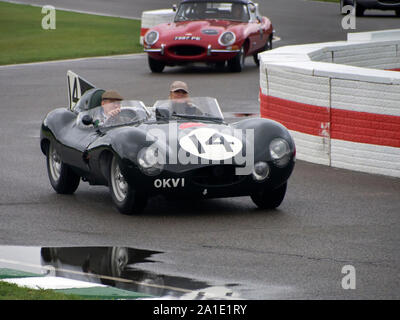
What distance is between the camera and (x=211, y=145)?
31.4 ft

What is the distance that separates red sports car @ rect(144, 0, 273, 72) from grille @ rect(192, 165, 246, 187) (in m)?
13.1

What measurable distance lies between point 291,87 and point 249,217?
408cm

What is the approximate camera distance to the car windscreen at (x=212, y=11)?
23.8 metres

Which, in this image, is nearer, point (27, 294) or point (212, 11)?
point (27, 294)

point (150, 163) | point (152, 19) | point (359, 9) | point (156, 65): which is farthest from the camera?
point (359, 9)

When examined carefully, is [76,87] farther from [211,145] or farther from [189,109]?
[211,145]

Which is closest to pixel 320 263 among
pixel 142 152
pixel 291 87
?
pixel 142 152

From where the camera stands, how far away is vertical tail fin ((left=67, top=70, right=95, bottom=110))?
12.0 metres

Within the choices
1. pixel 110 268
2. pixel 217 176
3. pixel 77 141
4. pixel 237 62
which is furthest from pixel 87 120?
pixel 237 62

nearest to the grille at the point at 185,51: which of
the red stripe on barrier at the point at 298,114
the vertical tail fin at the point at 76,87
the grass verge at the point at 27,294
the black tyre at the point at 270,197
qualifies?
the red stripe on barrier at the point at 298,114

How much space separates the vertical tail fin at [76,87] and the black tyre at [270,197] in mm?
2794

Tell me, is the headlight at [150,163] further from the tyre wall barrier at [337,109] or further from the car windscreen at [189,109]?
the tyre wall barrier at [337,109]

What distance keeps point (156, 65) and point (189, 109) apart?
1314 cm

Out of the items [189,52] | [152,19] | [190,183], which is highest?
[190,183]
